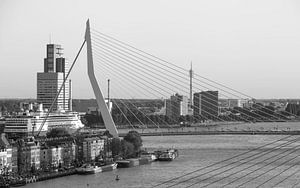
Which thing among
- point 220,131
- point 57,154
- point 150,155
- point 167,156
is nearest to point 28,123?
point 220,131

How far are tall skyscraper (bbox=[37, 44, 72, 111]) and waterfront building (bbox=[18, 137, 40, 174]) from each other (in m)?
18.3

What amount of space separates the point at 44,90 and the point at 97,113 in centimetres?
270

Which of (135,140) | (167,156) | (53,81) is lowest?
(167,156)

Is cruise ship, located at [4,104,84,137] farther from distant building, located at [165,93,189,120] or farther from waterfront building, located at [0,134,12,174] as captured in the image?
waterfront building, located at [0,134,12,174]

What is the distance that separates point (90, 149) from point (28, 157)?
203cm

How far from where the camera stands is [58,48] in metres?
33.1

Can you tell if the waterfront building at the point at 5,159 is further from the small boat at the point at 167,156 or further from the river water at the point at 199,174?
the small boat at the point at 167,156

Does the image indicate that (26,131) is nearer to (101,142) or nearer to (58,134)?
(58,134)

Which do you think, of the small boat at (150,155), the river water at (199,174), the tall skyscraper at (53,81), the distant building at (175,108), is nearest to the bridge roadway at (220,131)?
the river water at (199,174)

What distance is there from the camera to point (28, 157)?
1162 centimetres

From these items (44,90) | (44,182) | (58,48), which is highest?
(58,48)

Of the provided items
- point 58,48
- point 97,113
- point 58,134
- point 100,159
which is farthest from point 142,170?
point 58,48

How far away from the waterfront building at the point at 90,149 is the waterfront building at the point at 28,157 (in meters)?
1.35

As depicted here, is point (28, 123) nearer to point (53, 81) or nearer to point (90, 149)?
point (90, 149)
